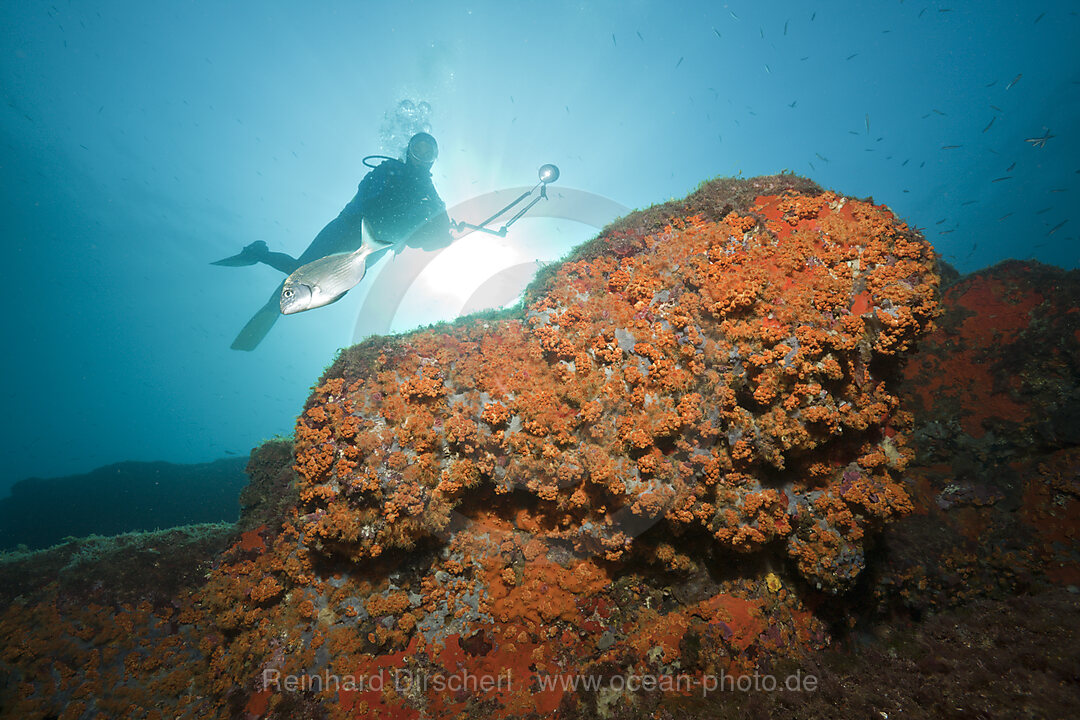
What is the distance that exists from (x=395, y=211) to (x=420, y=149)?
2269 millimetres

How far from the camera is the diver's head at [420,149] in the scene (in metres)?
12.1

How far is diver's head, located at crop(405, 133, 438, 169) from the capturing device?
39.7ft

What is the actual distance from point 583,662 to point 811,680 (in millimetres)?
2195

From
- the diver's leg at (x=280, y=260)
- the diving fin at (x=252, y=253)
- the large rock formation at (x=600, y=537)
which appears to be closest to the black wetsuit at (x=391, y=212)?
the diver's leg at (x=280, y=260)

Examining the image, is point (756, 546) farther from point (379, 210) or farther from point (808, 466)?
point (379, 210)

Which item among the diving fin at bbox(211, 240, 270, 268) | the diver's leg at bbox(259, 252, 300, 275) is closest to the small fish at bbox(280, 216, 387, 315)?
the diver's leg at bbox(259, 252, 300, 275)

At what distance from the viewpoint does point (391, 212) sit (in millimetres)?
12953

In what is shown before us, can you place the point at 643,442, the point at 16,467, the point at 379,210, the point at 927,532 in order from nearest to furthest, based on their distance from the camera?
the point at 643,442 < the point at 927,532 < the point at 379,210 < the point at 16,467

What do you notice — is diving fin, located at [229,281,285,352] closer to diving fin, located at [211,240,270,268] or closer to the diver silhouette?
diving fin, located at [211,240,270,268]

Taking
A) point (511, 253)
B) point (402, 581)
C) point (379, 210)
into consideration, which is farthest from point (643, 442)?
point (511, 253)

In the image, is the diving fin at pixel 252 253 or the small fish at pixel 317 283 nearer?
the small fish at pixel 317 283

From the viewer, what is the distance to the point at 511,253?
73688 millimetres

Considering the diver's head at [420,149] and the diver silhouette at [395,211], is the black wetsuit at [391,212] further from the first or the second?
the diver's head at [420,149]

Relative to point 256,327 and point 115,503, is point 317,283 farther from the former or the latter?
point 115,503
